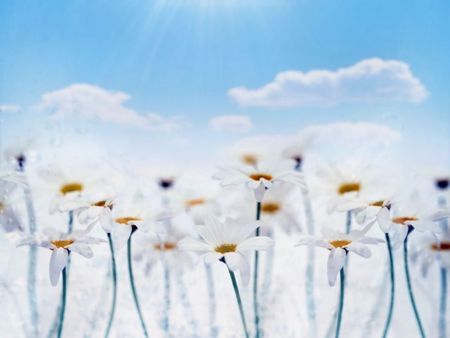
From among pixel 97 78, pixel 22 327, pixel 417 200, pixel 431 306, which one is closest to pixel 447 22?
pixel 417 200

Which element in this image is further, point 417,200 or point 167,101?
point 167,101

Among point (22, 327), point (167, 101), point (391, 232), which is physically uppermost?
point (167, 101)

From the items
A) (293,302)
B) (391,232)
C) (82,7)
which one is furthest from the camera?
(82,7)

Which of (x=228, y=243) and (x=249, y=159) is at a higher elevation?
(x=249, y=159)

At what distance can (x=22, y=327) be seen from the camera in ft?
2.00

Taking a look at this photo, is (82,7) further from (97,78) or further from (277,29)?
(277,29)

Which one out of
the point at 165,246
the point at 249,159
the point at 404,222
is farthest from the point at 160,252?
the point at 404,222

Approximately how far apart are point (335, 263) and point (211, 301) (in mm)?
223

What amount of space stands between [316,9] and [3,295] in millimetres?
634

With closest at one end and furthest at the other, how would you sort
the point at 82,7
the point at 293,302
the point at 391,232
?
the point at 391,232, the point at 293,302, the point at 82,7

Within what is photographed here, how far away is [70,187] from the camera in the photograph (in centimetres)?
67

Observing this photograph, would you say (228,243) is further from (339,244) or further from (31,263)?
(31,263)

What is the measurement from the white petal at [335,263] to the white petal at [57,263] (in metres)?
0.27

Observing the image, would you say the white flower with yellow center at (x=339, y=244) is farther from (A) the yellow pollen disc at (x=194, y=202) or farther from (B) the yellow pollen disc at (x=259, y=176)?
(A) the yellow pollen disc at (x=194, y=202)
